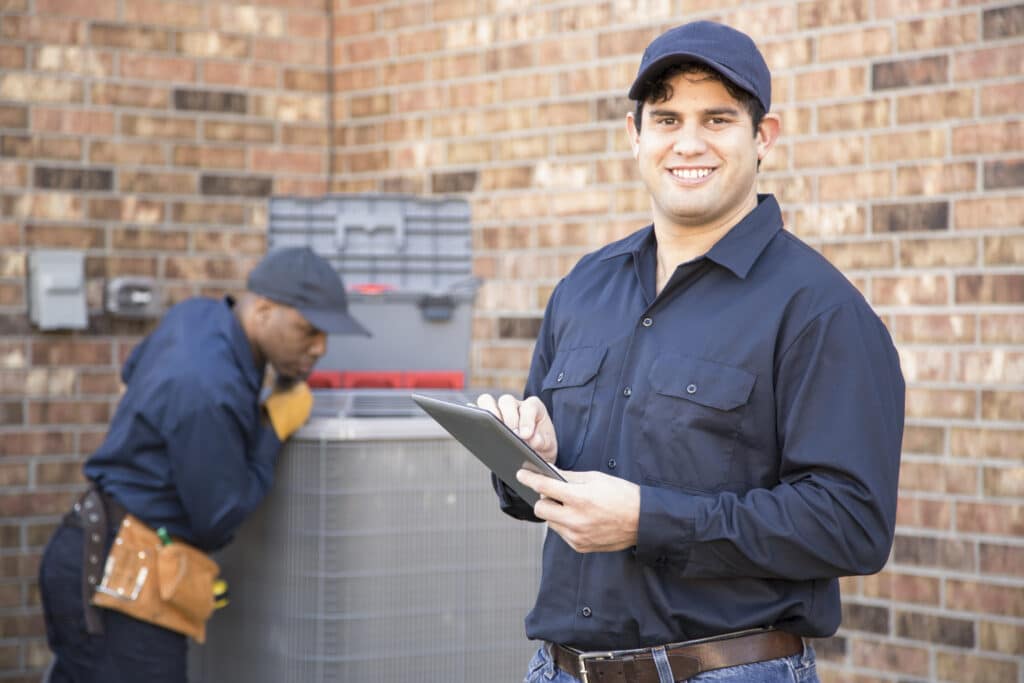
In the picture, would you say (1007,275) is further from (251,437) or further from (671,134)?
(251,437)

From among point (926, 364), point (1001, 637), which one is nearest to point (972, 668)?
point (1001, 637)

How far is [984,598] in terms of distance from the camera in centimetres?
360

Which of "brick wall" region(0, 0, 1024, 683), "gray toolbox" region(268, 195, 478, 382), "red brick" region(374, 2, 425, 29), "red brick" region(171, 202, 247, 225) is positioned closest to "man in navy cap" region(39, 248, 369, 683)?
"gray toolbox" region(268, 195, 478, 382)

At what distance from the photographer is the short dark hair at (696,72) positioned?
1997 millimetres

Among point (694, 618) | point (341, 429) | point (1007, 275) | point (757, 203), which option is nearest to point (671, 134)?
point (757, 203)

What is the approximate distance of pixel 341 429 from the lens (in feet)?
11.2

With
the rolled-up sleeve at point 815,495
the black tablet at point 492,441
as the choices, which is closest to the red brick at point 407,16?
the black tablet at point 492,441

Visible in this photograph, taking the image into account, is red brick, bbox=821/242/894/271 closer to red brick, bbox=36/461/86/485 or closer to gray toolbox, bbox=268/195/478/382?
gray toolbox, bbox=268/195/478/382

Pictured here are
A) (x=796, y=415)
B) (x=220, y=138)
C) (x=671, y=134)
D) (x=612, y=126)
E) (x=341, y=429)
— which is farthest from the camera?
(x=220, y=138)

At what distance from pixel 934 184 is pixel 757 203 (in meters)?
1.82

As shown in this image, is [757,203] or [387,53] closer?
[757,203]

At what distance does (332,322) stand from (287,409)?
33cm

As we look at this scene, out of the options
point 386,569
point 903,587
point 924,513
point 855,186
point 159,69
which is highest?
point 159,69

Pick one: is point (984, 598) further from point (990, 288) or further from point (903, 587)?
point (990, 288)
